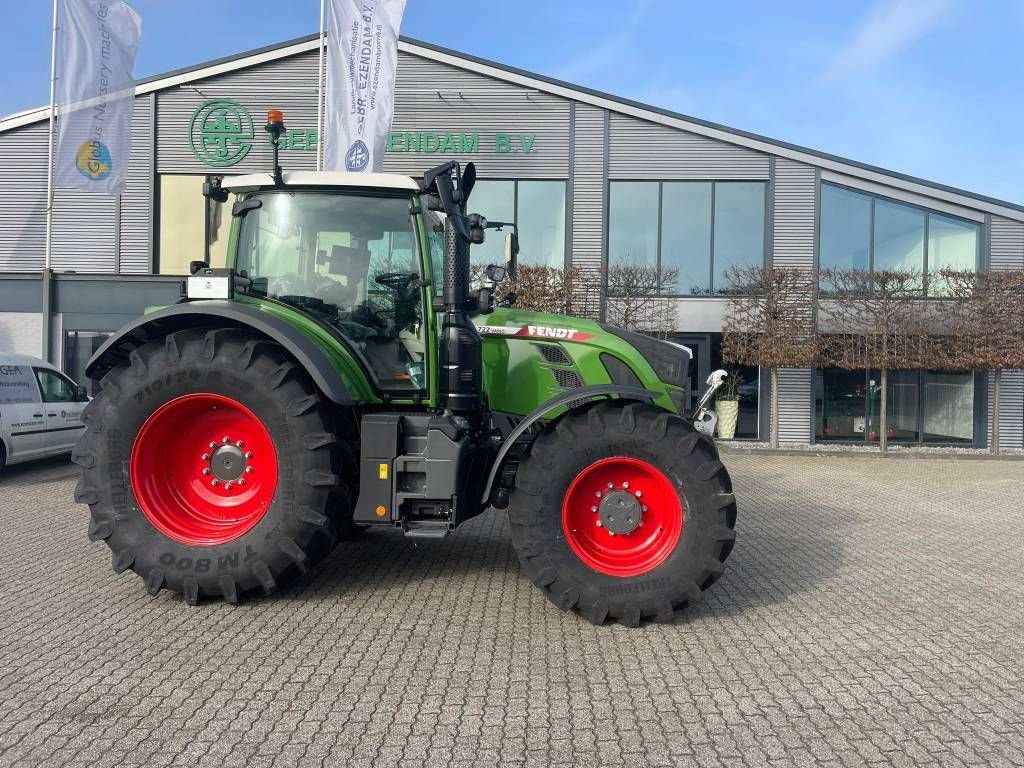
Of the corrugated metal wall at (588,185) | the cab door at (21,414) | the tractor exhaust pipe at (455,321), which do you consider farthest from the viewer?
the corrugated metal wall at (588,185)

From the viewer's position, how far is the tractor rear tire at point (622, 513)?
3.74 m

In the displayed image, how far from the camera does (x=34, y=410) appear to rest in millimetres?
9234

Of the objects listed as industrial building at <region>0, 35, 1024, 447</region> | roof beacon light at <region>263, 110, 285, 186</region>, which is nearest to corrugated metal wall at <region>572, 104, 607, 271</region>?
industrial building at <region>0, 35, 1024, 447</region>

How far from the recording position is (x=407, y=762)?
250cm

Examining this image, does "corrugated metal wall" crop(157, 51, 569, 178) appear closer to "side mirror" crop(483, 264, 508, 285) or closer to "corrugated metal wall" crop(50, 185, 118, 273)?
"corrugated metal wall" crop(50, 185, 118, 273)

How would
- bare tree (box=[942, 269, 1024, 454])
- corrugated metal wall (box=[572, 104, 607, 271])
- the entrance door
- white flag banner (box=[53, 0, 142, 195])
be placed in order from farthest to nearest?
corrugated metal wall (box=[572, 104, 607, 271]) → the entrance door → bare tree (box=[942, 269, 1024, 454]) → white flag banner (box=[53, 0, 142, 195])

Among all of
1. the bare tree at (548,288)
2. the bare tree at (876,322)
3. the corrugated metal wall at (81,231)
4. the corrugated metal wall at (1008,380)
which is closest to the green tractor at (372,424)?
the bare tree at (548,288)

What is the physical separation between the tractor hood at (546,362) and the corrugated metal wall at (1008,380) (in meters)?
13.7

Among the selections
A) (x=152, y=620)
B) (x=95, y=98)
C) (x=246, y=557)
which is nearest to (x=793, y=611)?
(x=246, y=557)

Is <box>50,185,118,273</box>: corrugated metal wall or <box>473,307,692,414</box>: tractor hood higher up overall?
<box>50,185,118,273</box>: corrugated metal wall

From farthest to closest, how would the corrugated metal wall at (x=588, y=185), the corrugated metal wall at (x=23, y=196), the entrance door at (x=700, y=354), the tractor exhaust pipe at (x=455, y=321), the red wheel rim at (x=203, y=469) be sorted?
the corrugated metal wall at (x=23, y=196) → the corrugated metal wall at (x=588, y=185) → the entrance door at (x=700, y=354) → the tractor exhaust pipe at (x=455, y=321) → the red wheel rim at (x=203, y=469)

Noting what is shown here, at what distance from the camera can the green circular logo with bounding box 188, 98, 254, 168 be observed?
49.6 ft

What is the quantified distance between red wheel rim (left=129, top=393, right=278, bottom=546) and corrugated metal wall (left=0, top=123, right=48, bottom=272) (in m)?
14.6

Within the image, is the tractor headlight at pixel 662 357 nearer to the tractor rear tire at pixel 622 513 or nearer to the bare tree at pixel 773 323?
the tractor rear tire at pixel 622 513
